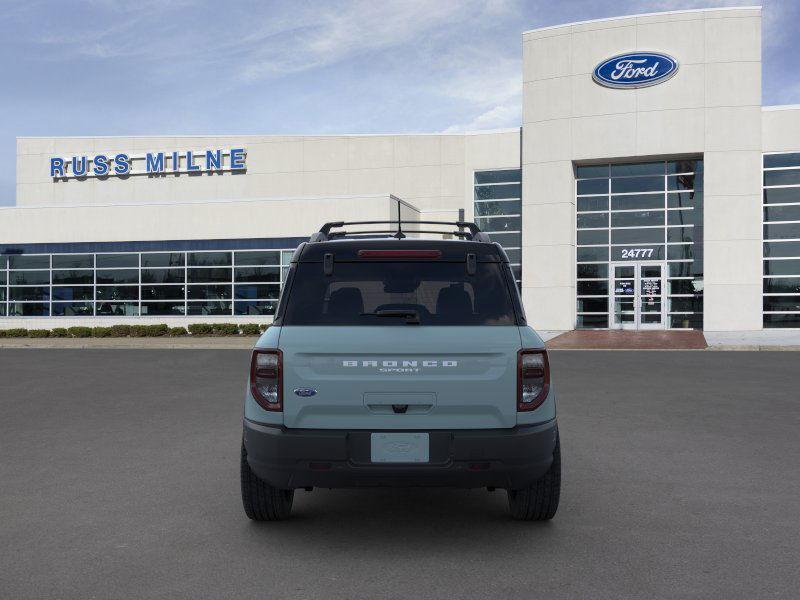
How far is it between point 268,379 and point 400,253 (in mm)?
1082

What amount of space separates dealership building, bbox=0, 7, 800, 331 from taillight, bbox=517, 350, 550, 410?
25.8 m

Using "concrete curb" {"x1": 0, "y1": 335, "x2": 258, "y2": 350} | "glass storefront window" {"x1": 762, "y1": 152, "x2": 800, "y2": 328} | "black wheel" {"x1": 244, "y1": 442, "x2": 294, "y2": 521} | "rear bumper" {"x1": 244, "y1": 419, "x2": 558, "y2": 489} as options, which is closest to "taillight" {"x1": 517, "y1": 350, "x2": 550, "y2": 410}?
"rear bumper" {"x1": 244, "y1": 419, "x2": 558, "y2": 489}

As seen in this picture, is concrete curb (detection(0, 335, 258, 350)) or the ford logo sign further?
the ford logo sign

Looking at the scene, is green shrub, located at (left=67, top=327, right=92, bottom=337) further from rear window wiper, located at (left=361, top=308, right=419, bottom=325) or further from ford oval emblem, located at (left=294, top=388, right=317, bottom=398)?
rear window wiper, located at (left=361, top=308, right=419, bottom=325)

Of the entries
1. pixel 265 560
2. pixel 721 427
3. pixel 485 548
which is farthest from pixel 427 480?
pixel 721 427

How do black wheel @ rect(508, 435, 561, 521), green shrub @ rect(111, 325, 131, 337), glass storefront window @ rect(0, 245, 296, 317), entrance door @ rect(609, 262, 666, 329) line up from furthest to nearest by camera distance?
glass storefront window @ rect(0, 245, 296, 317) → entrance door @ rect(609, 262, 666, 329) → green shrub @ rect(111, 325, 131, 337) → black wheel @ rect(508, 435, 561, 521)

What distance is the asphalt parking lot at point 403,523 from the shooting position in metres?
4.12

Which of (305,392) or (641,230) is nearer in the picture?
(305,392)

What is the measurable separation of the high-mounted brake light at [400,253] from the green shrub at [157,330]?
26.4m

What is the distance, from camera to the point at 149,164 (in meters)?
38.3

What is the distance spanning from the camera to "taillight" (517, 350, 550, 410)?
4.51 m

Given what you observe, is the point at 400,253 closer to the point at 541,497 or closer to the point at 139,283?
the point at 541,497

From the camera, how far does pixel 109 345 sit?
82.2 feet

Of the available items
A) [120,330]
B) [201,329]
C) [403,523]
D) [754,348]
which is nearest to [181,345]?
[201,329]
